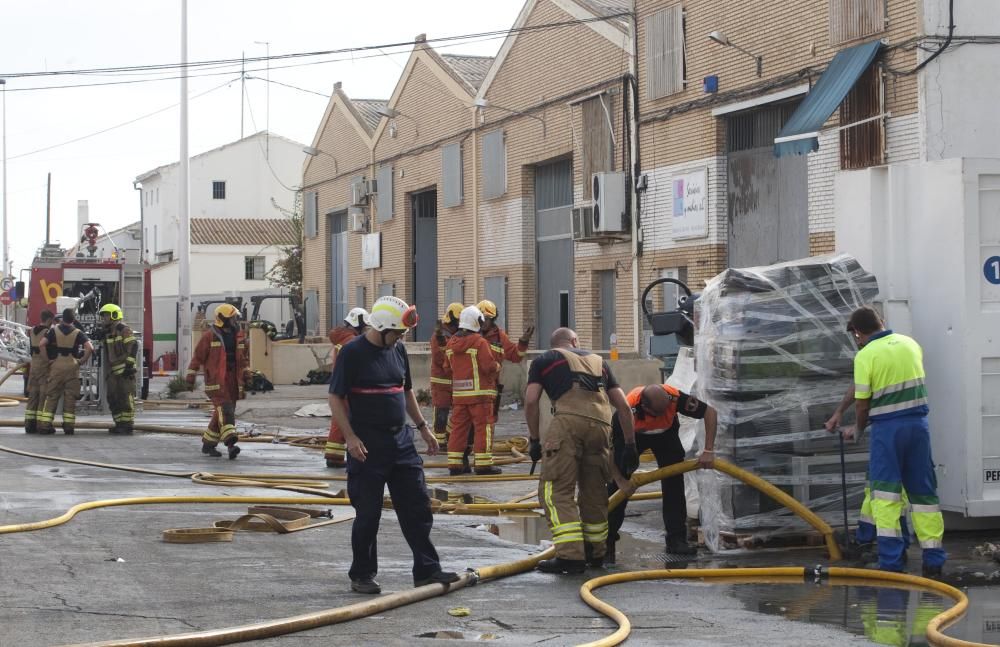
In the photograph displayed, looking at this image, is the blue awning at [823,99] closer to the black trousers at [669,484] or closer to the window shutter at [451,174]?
the black trousers at [669,484]

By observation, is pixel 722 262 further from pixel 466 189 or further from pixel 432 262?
pixel 432 262

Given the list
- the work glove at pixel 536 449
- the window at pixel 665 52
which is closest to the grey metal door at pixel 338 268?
the window at pixel 665 52

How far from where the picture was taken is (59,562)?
8.72 meters

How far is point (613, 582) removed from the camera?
27.2 ft

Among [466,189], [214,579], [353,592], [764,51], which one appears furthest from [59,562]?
[466,189]

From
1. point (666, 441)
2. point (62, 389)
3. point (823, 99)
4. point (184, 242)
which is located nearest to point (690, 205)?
point (823, 99)

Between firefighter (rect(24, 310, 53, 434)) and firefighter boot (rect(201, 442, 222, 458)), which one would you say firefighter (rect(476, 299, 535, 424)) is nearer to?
firefighter boot (rect(201, 442, 222, 458))

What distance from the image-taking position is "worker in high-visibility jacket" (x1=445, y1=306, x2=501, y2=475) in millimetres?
14477

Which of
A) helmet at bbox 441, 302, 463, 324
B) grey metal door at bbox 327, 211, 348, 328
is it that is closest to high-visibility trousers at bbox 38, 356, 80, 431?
helmet at bbox 441, 302, 463, 324

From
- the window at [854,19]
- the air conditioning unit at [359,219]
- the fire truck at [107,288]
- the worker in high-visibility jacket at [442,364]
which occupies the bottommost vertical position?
the worker in high-visibility jacket at [442,364]

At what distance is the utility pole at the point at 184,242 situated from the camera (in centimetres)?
3041

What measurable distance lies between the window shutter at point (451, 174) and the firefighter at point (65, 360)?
567 inches

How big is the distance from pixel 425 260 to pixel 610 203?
12.1 meters

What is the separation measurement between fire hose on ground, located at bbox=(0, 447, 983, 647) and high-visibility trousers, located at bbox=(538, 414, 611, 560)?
0.95 feet
